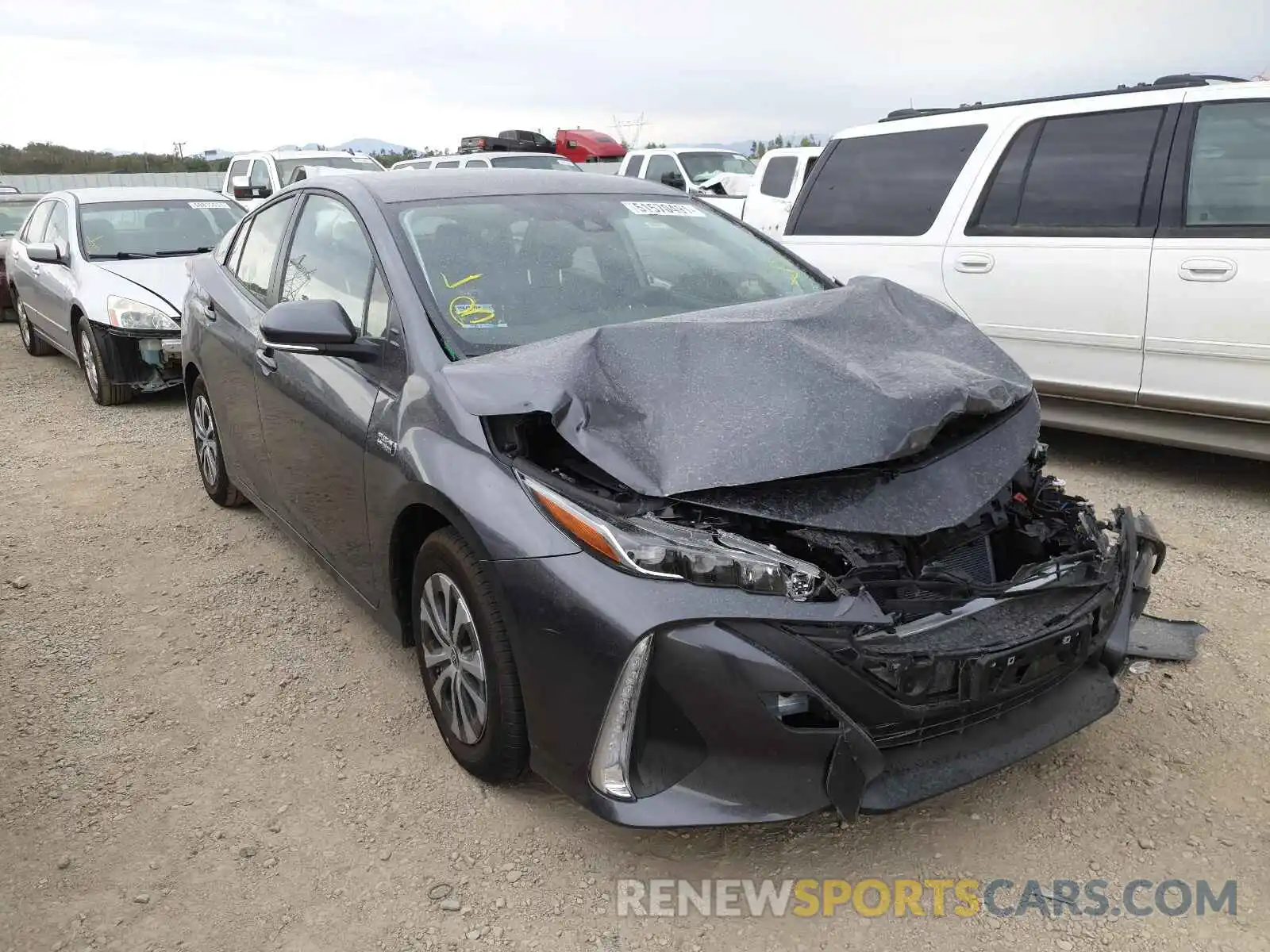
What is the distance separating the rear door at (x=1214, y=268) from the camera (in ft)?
14.5

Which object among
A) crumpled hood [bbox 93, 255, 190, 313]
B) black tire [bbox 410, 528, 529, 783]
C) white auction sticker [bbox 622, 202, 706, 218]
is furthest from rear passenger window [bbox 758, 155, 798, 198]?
black tire [bbox 410, 528, 529, 783]

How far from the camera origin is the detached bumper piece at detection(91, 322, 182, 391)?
24.1 feet

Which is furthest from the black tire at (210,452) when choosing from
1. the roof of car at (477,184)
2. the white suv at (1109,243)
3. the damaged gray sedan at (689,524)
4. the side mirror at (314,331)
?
the white suv at (1109,243)

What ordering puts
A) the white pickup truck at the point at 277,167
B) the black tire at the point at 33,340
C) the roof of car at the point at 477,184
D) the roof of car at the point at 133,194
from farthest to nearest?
1. the white pickup truck at the point at 277,167
2. the black tire at the point at 33,340
3. the roof of car at the point at 133,194
4. the roof of car at the point at 477,184

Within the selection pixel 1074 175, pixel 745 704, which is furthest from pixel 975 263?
pixel 745 704

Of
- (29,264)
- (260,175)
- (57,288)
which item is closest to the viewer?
(57,288)

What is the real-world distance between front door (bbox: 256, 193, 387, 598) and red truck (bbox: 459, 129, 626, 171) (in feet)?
53.6

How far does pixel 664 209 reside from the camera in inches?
153

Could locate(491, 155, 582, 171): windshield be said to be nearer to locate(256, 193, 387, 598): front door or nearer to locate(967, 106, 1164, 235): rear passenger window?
locate(967, 106, 1164, 235): rear passenger window

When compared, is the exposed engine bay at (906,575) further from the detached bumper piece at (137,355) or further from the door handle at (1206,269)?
the detached bumper piece at (137,355)

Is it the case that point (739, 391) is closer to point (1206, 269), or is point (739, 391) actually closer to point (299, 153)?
point (1206, 269)

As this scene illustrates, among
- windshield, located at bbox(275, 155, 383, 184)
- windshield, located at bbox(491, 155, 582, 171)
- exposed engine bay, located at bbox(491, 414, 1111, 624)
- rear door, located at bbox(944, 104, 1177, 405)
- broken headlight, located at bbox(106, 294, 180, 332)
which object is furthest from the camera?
windshield, located at bbox(491, 155, 582, 171)

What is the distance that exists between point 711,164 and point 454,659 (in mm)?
14505

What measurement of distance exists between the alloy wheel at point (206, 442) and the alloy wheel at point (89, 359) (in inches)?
115
